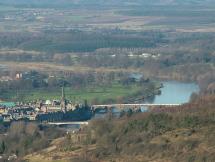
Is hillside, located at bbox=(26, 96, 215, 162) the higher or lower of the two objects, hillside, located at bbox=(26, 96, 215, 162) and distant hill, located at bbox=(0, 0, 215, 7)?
the higher

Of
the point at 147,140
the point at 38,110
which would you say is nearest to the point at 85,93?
the point at 38,110

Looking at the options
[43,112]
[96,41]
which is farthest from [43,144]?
[96,41]

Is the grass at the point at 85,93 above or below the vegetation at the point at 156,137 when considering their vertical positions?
below

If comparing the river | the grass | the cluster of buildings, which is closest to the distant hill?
the river

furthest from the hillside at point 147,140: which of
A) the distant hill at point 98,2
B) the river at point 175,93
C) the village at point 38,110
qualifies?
the distant hill at point 98,2

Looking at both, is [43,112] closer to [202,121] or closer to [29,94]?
A: [29,94]

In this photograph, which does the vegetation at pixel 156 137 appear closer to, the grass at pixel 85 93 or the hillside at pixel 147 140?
the hillside at pixel 147 140

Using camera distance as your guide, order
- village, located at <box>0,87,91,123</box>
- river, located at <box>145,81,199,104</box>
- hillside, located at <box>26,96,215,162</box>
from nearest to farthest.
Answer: hillside, located at <box>26,96,215,162</box> < village, located at <box>0,87,91,123</box> < river, located at <box>145,81,199,104</box>

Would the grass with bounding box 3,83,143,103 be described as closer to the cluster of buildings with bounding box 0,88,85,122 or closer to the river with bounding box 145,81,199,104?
the river with bounding box 145,81,199,104

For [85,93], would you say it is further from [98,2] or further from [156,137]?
[98,2]
